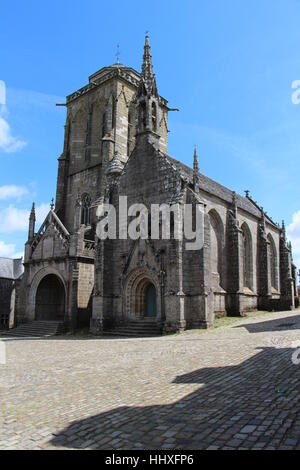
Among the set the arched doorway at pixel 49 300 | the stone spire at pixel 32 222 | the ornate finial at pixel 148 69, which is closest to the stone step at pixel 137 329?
the arched doorway at pixel 49 300

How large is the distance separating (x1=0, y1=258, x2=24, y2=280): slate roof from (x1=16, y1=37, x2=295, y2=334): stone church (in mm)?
9979

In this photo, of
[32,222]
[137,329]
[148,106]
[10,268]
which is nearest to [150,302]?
[137,329]

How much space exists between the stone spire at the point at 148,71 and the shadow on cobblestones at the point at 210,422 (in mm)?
21296

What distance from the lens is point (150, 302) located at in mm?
22078

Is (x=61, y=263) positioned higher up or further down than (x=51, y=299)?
higher up

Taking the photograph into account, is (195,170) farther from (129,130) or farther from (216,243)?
(129,130)

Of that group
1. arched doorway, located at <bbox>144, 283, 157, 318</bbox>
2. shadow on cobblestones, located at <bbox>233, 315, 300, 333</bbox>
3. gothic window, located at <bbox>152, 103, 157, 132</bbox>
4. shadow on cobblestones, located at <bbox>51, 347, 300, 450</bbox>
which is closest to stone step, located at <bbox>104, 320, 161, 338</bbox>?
arched doorway, located at <bbox>144, 283, 157, 318</bbox>

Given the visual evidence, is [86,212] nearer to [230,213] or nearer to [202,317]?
[230,213]

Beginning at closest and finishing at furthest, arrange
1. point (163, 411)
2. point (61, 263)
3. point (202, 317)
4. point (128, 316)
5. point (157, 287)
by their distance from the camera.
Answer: point (163, 411) < point (202, 317) < point (157, 287) < point (128, 316) < point (61, 263)

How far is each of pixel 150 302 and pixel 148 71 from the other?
50.1ft

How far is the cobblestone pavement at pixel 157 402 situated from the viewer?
4.51 m

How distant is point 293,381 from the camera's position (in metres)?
6.94

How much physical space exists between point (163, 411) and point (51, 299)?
24.1 m

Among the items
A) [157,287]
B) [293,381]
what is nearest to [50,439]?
[293,381]
